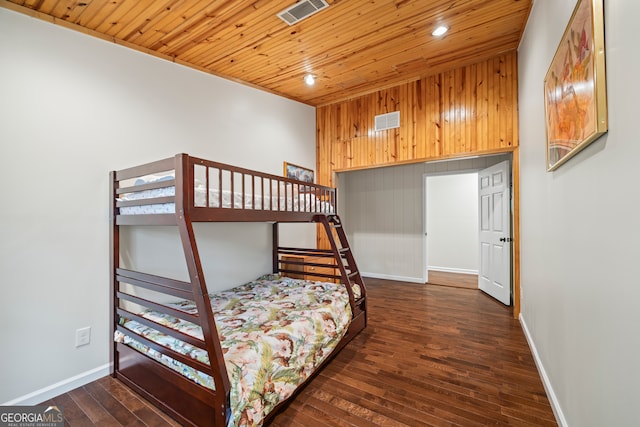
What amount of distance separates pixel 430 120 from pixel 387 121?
61cm

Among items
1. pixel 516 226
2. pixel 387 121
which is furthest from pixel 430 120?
pixel 516 226

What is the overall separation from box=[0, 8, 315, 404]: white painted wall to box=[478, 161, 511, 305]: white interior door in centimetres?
404

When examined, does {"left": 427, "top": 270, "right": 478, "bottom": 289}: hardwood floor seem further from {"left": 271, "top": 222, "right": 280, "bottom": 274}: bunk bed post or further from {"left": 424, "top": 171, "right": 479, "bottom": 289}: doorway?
{"left": 271, "top": 222, "right": 280, "bottom": 274}: bunk bed post

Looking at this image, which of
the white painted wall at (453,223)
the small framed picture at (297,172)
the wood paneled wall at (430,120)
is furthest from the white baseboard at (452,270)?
the small framed picture at (297,172)

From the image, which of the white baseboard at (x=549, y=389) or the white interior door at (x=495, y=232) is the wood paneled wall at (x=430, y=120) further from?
the white baseboard at (x=549, y=389)

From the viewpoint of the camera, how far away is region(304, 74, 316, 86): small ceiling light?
140 inches

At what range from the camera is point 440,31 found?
2.66m

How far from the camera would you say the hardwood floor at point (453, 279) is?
15.9 ft

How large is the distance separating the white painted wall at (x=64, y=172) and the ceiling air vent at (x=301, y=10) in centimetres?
130

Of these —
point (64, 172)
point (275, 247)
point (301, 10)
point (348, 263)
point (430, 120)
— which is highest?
point (301, 10)

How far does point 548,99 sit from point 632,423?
6.13 feet

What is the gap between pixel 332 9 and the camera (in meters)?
2.30

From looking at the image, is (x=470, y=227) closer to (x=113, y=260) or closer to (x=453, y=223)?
(x=453, y=223)

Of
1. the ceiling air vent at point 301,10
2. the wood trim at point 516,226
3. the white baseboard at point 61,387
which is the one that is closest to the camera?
the white baseboard at point 61,387
